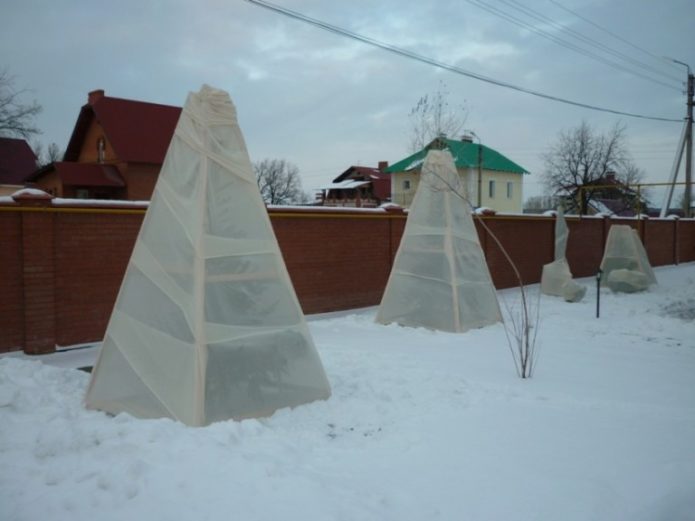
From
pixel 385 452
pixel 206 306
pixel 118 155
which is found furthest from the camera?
pixel 118 155

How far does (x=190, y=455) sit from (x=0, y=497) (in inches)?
40.2

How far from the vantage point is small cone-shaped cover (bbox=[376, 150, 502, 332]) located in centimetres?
845

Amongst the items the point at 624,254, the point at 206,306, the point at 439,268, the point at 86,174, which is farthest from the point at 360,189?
the point at 206,306

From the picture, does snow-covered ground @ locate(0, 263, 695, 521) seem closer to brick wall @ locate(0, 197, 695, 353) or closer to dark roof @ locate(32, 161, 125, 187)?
brick wall @ locate(0, 197, 695, 353)

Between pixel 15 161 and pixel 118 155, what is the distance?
10.6 metres

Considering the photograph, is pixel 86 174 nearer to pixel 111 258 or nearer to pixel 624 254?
pixel 111 258

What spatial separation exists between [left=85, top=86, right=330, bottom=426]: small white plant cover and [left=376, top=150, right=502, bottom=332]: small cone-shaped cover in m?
4.01

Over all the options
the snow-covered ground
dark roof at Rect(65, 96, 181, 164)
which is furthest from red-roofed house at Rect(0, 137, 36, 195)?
the snow-covered ground

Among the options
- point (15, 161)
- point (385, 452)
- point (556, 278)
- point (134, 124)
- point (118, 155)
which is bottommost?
point (385, 452)

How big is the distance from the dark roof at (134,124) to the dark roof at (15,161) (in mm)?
4922

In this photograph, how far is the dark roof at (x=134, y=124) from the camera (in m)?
28.2

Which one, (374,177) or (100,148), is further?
(374,177)

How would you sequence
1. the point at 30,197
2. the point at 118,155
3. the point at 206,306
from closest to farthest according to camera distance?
1. the point at 206,306
2. the point at 30,197
3. the point at 118,155

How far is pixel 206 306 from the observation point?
418 centimetres
